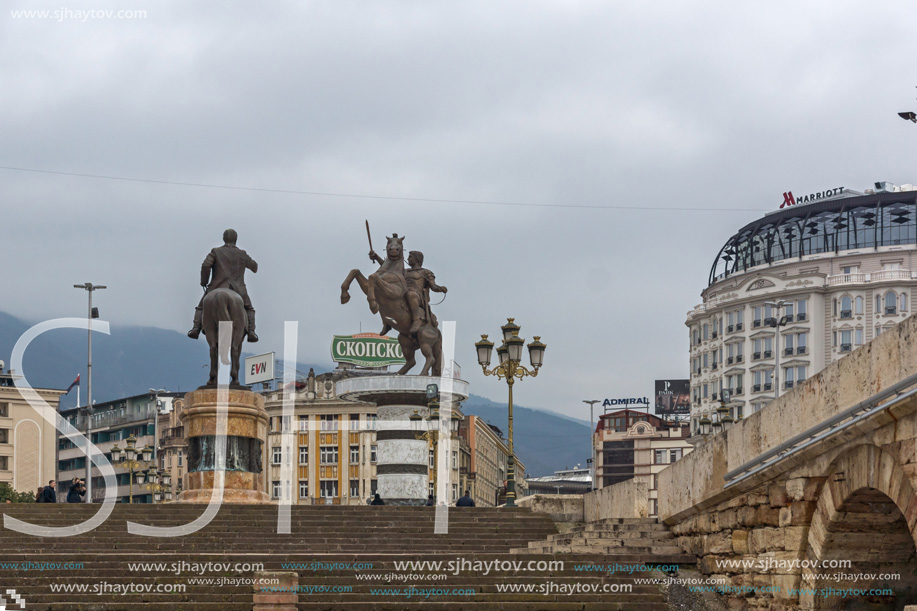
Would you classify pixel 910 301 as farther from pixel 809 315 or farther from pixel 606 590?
pixel 606 590

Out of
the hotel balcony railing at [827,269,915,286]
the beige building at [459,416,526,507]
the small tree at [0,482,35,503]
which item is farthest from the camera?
the beige building at [459,416,526,507]

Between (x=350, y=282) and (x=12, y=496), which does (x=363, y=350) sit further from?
(x=350, y=282)

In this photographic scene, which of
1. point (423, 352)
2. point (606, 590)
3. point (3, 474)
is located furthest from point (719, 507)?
point (3, 474)

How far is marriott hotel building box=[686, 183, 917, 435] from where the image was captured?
80625 millimetres

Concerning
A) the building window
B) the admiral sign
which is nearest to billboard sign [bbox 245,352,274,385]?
the building window

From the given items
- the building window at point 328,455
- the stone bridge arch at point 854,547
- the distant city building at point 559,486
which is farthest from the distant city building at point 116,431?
the stone bridge arch at point 854,547

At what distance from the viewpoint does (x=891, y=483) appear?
10.9 metres

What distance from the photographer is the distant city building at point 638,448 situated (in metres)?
110

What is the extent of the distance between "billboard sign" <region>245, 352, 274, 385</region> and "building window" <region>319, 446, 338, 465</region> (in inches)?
259

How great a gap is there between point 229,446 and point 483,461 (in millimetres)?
74443

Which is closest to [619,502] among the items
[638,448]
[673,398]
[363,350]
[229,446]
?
[229,446]

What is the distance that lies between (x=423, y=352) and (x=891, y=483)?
1926cm

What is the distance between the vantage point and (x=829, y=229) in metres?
84.5

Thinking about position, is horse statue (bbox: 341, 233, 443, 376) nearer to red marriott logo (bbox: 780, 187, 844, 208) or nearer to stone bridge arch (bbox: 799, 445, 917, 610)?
stone bridge arch (bbox: 799, 445, 917, 610)
